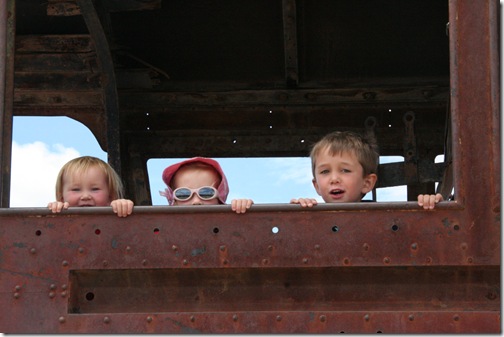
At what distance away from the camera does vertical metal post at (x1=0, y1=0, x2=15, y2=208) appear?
10.6 ft

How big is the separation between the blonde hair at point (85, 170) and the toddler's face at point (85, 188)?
19 mm

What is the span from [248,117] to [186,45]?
57cm

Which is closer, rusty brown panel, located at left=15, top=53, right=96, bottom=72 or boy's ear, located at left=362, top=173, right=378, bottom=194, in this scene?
boy's ear, located at left=362, top=173, right=378, bottom=194

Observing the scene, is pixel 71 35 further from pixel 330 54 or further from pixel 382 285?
pixel 382 285

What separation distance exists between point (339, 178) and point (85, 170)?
1.04 metres

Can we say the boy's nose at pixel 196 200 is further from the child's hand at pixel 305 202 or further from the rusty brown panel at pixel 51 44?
the rusty brown panel at pixel 51 44

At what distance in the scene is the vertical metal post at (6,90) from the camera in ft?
10.6

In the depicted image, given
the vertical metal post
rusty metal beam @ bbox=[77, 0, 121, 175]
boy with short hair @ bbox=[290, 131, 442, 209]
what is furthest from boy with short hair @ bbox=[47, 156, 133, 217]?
rusty metal beam @ bbox=[77, 0, 121, 175]

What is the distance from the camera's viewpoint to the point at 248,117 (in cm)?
556

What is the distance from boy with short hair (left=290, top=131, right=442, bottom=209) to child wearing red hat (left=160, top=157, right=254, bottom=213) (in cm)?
39

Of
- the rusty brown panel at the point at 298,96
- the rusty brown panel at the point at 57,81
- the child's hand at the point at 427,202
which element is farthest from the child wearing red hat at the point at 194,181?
the rusty brown panel at the point at 298,96

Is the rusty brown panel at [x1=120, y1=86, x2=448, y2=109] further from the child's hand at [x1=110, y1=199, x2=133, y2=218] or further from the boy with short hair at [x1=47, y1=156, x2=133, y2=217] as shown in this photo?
the child's hand at [x1=110, y1=199, x2=133, y2=218]

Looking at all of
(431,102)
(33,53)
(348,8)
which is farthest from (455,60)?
(33,53)

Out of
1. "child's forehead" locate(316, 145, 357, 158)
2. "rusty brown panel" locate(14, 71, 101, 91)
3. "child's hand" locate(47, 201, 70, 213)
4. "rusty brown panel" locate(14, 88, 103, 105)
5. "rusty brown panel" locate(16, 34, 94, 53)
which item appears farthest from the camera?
"rusty brown panel" locate(14, 88, 103, 105)
